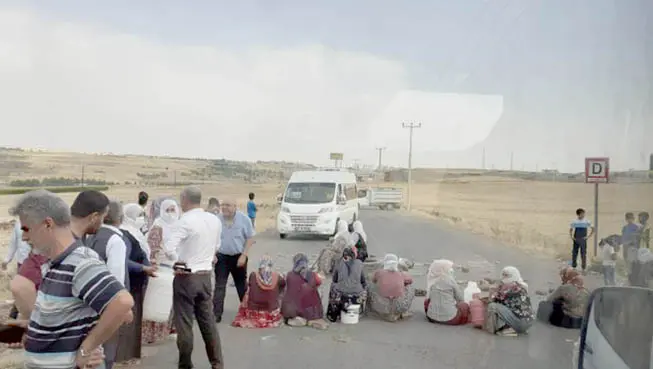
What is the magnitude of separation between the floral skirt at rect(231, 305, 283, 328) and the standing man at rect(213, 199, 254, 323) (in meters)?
0.28

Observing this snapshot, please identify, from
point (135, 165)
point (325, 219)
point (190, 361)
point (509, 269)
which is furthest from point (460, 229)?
point (135, 165)

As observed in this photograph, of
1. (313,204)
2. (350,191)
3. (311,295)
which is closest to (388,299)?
(311,295)

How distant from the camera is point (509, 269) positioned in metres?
7.80

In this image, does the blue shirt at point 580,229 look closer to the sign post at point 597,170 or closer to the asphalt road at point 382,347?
the sign post at point 597,170

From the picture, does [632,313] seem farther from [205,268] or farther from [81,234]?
[205,268]

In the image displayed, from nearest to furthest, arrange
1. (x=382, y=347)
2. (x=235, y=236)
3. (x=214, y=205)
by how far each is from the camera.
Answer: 1. (x=382, y=347)
2. (x=235, y=236)
3. (x=214, y=205)

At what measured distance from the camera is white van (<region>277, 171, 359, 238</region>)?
66.9ft

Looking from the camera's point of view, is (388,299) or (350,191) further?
(350,191)

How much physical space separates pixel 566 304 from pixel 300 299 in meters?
2.98

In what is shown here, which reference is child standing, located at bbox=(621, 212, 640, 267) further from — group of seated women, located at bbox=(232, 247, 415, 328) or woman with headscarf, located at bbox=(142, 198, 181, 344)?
woman with headscarf, located at bbox=(142, 198, 181, 344)

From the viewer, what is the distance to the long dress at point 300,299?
7930 millimetres

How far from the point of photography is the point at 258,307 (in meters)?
7.85

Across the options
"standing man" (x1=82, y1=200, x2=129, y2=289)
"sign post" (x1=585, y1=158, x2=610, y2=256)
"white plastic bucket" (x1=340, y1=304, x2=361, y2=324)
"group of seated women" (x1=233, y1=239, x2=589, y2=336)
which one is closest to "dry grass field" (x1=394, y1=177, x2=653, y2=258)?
"sign post" (x1=585, y1=158, x2=610, y2=256)

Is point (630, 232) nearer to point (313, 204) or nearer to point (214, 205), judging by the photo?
point (214, 205)
